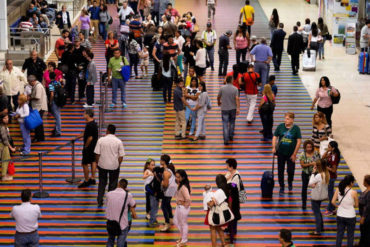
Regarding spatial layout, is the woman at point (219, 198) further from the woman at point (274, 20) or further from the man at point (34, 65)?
the woman at point (274, 20)

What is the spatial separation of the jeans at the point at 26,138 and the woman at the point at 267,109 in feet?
17.1

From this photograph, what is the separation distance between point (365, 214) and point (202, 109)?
236 inches

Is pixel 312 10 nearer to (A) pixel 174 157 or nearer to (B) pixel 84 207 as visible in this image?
(A) pixel 174 157

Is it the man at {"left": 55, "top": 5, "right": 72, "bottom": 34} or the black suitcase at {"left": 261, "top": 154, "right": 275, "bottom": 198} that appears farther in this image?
the man at {"left": 55, "top": 5, "right": 72, "bottom": 34}

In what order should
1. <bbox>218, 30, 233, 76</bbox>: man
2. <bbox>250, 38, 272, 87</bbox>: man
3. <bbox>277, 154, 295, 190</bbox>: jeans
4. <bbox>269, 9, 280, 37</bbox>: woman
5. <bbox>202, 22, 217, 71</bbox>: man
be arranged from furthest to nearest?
1. <bbox>269, 9, 280, 37</bbox>: woman
2. <bbox>202, 22, 217, 71</bbox>: man
3. <bbox>218, 30, 233, 76</bbox>: man
4. <bbox>250, 38, 272, 87</bbox>: man
5. <bbox>277, 154, 295, 190</bbox>: jeans

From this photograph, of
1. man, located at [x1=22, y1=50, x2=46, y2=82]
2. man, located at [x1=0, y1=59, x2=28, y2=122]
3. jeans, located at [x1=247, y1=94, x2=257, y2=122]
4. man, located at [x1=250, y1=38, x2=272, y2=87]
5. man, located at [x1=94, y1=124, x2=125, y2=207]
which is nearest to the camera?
man, located at [x1=94, y1=124, x2=125, y2=207]

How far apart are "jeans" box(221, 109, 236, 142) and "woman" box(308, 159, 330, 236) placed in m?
4.39

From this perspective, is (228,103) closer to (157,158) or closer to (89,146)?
(157,158)

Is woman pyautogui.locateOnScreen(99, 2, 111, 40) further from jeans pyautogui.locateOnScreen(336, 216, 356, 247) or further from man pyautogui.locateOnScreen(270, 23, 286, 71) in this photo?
jeans pyautogui.locateOnScreen(336, 216, 356, 247)

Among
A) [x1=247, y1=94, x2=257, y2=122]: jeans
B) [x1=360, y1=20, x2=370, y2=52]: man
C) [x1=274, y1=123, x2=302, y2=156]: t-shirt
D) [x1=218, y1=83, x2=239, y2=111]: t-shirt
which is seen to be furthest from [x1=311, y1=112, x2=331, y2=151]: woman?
[x1=360, y1=20, x2=370, y2=52]: man

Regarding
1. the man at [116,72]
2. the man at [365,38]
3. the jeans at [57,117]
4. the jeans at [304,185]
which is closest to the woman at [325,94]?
the jeans at [304,185]

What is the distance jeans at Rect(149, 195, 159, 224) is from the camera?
13875 millimetres

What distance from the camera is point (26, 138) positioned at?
55.9ft

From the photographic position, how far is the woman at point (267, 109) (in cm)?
1777
